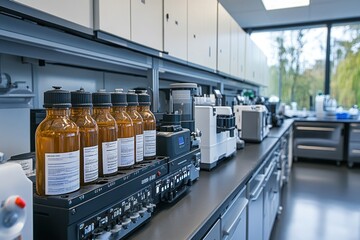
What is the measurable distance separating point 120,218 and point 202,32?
77.8 inches

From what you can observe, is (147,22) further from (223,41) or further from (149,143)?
(223,41)

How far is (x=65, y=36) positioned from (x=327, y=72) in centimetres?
592

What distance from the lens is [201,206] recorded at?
1.14 metres

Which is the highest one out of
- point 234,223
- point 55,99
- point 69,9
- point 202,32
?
point 202,32

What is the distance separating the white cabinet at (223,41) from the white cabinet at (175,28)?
92 centimetres

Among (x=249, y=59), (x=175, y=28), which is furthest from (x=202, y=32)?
(x=249, y=59)

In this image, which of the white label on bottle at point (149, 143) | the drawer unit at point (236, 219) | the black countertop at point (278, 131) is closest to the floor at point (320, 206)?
the black countertop at point (278, 131)

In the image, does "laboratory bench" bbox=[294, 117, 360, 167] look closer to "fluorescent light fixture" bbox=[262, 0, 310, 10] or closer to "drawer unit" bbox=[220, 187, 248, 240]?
"fluorescent light fixture" bbox=[262, 0, 310, 10]

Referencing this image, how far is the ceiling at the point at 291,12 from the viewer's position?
4633 mm

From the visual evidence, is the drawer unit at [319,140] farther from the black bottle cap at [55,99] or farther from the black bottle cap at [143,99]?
the black bottle cap at [55,99]

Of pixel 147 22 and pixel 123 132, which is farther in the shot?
pixel 147 22

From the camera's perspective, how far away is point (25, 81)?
1542 millimetres

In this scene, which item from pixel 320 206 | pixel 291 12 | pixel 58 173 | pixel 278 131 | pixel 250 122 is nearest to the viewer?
pixel 58 173

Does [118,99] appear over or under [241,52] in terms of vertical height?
under
